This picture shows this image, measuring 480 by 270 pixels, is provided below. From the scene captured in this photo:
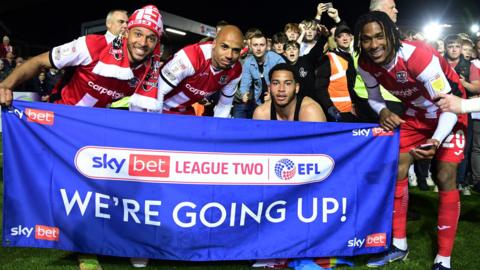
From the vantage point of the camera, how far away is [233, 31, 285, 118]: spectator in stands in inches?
236

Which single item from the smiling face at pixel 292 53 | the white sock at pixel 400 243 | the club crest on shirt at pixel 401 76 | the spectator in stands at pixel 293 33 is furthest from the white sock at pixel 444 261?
the spectator in stands at pixel 293 33

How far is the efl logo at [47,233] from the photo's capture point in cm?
304

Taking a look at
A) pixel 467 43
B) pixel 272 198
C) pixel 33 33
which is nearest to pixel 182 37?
pixel 33 33

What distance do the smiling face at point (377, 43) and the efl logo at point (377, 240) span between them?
4.66 feet

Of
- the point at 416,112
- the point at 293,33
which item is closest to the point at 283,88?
the point at 416,112

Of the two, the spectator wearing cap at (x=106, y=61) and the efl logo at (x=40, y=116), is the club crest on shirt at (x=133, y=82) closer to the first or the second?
the spectator wearing cap at (x=106, y=61)

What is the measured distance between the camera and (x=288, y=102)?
3770mm

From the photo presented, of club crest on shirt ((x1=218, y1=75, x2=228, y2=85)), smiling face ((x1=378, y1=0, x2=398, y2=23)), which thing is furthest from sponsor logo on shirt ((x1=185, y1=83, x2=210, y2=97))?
smiling face ((x1=378, y1=0, x2=398, y2=23))

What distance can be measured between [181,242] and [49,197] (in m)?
1.03

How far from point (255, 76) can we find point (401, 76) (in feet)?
9.64

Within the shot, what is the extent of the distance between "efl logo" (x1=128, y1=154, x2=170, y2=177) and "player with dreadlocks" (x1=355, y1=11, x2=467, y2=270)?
1814 mm

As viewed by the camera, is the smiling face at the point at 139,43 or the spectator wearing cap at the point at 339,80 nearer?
the smiling face at the point at 139,43

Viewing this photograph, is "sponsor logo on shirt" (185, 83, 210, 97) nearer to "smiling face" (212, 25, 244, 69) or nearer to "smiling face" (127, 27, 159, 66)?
"smiling face" (212, 25, 244, 69)

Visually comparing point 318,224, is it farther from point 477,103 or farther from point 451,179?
point 477,103
